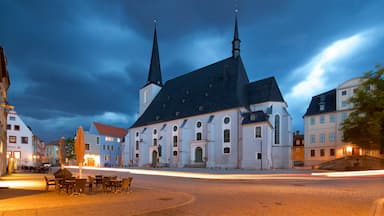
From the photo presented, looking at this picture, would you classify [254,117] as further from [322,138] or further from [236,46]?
[236,46]

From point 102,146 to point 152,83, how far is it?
69.8 ft

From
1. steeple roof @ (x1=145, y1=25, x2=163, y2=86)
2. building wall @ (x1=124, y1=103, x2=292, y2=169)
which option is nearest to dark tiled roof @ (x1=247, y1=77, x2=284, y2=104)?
building wall @ (x1=124, y1=103, x2=292, y2=169)

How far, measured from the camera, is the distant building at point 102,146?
70.4 m

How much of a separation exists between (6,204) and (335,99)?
48.6 m

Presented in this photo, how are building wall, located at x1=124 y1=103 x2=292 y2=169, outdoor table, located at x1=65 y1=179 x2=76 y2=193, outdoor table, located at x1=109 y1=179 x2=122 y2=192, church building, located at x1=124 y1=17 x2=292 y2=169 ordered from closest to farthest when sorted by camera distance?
outdoor table, located at x1=65 y1=179 x2=76 y2=193 → outdoor table, located at x1=109 y1=179 x2=122 y2=192 → building wall, located at x1=124 y1=103 x2=292 y2=169 → church building, located at x1=124 y1=17 x2=292 y2=169

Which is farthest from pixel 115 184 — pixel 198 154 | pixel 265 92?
pixel 198 154

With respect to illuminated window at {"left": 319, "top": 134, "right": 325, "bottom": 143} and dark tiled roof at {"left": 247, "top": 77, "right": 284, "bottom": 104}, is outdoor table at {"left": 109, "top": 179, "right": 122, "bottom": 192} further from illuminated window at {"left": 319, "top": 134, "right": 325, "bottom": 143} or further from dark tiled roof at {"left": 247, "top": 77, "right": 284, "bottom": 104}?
illuminated window at {"left": 319, "top": 134, "right": 325, "bottom": 143}

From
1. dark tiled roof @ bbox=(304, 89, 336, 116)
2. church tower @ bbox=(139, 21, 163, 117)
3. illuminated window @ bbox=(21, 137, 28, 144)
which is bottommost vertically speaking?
illuminated window @ bbox=(21, 137, 28, 144)

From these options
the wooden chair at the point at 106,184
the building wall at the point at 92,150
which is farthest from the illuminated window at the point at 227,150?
the building wall at the point at 92,150

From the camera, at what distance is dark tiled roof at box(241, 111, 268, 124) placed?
43.1 m

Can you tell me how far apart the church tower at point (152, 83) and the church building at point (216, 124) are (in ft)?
8.30

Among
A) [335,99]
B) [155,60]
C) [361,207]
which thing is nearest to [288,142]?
[335,99]

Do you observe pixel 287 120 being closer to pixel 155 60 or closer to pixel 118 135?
pixel 155 60

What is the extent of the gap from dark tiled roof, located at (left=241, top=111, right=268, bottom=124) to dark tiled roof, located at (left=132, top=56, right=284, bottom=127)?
2.17 m
